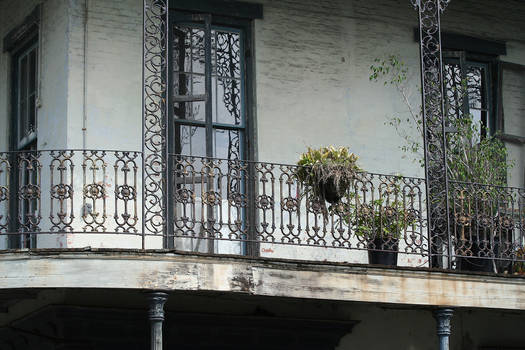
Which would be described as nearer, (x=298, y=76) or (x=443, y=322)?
(x=443, y=322)

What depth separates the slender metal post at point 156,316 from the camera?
10.7m

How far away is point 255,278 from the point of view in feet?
36.8

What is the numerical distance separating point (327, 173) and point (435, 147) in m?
1.48

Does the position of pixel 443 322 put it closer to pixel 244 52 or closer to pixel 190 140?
pixel 190 140

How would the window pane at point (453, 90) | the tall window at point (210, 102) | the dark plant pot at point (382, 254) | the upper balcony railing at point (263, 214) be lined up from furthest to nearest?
the window pane at point (453, 90)
the tall window at point (210, 102)
the dark plant pot at point (382, 254)
the upper balcony railing at point (263, 214)

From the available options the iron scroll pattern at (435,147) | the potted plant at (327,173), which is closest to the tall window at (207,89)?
the potted plant at (327,173)

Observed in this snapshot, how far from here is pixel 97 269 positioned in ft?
35.0

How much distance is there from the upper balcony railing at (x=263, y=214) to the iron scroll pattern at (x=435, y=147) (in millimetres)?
99

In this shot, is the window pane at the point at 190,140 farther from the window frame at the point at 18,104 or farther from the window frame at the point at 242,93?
the window frame at the point at 18,104

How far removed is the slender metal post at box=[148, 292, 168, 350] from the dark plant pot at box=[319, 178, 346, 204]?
212 centimetres

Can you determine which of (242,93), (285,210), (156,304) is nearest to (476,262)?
(285,210)

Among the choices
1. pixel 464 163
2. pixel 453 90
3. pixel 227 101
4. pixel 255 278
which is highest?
pixel 453 90

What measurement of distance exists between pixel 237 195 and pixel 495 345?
13.5 feet

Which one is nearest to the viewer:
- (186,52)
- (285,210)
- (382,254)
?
(285,210)
